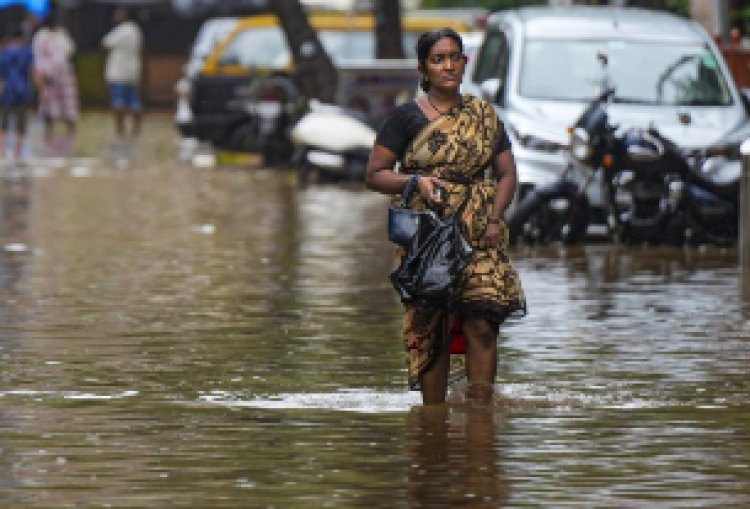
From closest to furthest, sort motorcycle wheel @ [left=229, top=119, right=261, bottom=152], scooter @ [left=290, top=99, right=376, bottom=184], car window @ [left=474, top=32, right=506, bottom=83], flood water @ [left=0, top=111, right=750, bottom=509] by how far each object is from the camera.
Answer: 1. flood water @ [left=0, top=111, right=750, bottom=509]
2. car window @ [left=474, top=32, right=506, bottom=83]
3. scooter @ [left=290, top=99, right=376, bottom=184]
4. motorcycle wheel @ [left=229, top=119, right=261, bottom=152]

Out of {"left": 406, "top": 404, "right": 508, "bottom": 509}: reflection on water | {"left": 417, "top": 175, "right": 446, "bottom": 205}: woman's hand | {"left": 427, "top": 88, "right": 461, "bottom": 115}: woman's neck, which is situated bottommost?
{"left": 406, "top": 404, "right": 508, "bottom": 509}: reflection on water

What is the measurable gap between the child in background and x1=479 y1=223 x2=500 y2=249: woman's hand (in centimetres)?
2240

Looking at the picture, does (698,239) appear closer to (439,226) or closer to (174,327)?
(174,327)

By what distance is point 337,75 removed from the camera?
30.1 meters

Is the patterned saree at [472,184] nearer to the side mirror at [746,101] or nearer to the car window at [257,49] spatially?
the side mirror at [746,101]

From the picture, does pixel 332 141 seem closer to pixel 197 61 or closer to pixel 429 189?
pixel 197 61

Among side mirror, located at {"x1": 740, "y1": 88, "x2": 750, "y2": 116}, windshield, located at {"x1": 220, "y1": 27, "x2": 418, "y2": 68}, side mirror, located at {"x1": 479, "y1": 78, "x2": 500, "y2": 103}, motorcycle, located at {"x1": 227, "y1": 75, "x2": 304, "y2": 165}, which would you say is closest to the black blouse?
side mirror, located at {"x1": 479, "y1": 78, "x2": 500, "y2": 103}

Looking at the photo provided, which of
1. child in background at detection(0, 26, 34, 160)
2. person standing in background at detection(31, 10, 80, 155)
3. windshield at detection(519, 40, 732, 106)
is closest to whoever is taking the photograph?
windshield at detection(519, 40, 732, 106)

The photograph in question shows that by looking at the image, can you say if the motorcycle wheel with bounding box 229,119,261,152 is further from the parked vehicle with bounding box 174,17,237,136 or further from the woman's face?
the woman's face

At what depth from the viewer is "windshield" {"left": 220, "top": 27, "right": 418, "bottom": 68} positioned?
109ft

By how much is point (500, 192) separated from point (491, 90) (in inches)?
383

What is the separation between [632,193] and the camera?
19.1 metres

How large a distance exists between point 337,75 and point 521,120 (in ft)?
35.7

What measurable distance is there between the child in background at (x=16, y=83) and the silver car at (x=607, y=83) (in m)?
12.0
